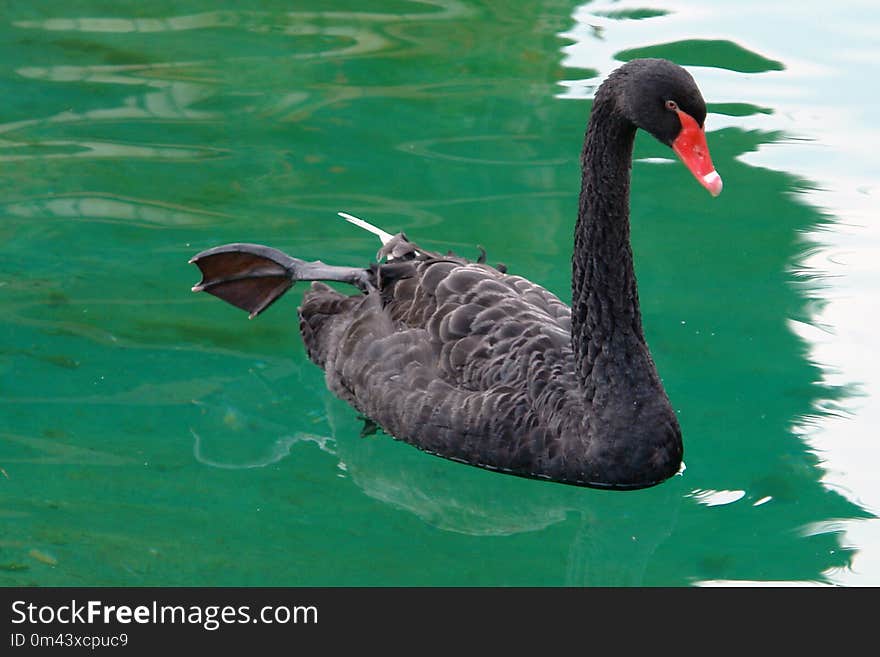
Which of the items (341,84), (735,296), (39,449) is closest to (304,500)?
(39,449)

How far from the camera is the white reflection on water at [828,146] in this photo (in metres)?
5.34

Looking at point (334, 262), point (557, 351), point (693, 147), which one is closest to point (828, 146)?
point (334, 262)

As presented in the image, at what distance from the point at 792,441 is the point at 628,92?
1524 mm

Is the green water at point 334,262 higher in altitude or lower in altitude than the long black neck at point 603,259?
lower

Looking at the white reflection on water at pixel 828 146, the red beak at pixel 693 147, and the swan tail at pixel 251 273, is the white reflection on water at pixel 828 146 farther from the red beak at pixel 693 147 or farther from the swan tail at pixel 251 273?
the swan tail at pixel 251 273

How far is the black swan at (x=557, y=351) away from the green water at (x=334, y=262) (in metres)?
0.14

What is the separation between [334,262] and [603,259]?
2038mm

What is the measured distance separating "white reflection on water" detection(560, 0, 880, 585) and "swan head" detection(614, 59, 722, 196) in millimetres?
1289

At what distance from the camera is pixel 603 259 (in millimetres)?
4969

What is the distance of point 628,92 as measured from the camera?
463 centimetres

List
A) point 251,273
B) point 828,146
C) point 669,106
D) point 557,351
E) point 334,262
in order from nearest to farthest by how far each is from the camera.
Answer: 1. point 669,106
2. point 557,351
3. point 251,273
4. point 334,262
5. point 828,146

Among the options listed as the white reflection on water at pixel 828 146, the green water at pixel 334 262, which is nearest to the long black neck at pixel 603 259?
the green water at pixel 334 262

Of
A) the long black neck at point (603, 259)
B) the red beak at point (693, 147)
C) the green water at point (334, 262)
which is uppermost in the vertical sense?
the red beak at point (693, 147)

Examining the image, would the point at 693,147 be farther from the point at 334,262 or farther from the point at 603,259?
the point at 334,262
